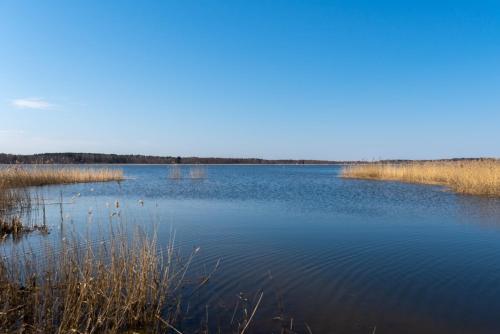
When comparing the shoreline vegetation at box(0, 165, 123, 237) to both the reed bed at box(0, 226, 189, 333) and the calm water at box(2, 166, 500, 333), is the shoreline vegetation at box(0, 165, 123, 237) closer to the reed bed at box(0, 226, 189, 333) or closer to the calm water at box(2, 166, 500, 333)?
the calm water at box(2, 166, 500, 333)

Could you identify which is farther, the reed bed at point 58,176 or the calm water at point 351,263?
the reed bed at point 58,176

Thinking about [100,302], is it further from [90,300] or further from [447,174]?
[447,174]

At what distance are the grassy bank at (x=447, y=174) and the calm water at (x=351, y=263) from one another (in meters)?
5.00

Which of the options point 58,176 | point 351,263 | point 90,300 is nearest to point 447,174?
point 351,263

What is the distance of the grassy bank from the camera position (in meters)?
15.5

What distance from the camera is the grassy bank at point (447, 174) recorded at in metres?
15.5

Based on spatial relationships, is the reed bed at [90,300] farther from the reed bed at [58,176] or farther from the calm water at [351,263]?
the reed bed at [58,176]

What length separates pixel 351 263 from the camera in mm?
5562

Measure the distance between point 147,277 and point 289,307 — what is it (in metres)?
1.48

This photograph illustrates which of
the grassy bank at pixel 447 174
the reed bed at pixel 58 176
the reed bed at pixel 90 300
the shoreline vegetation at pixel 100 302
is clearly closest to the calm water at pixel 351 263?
the shoreline vegetation at pixel 100 302

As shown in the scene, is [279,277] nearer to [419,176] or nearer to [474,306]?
[474,306]

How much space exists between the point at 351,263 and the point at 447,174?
57.5ft

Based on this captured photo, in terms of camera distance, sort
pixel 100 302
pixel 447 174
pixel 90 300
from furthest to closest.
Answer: pixel 447 174 < pixel 100 302 < pixel 90 300

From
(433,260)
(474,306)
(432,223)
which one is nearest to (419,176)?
(432,223)
